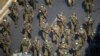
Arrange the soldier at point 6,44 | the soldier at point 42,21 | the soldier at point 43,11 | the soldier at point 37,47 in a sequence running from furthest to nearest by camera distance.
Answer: the soldier at point 43,11 < the soldier at point 42,21 < the soldier at point 6,44 < the soldier at point 37,47

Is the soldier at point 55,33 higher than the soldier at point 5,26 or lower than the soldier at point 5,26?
lower

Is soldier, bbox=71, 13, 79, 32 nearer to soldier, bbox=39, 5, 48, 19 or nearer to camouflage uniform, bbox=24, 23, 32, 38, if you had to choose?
soldier, bbox=39, 5, 48, 19

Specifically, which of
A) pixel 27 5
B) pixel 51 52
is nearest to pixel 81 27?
pixel 51 52

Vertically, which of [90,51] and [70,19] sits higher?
[70,19]

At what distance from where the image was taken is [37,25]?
22297 mm

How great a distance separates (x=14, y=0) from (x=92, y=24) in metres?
5.68

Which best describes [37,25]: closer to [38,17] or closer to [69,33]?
[38,17]

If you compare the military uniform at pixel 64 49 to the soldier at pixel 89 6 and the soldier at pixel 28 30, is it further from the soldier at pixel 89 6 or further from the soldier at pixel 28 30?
the soldier at pixel 89 6

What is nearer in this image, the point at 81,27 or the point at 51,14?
the point at 81,27

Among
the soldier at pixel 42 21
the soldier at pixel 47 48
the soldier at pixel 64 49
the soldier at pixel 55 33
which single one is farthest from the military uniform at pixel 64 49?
the soldier at pixel 42 21

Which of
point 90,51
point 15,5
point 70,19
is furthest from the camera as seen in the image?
point 15,5

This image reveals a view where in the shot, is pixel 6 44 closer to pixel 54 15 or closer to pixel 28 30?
pixel 28 30

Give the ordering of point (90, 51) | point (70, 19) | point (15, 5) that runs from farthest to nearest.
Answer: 1. point (15, 5)
2. point (70, 19)
3. point (90, 51)

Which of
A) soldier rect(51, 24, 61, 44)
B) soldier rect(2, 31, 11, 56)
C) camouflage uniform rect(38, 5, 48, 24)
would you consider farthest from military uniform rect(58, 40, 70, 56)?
soldier rect(2, 31, 11, 56)
